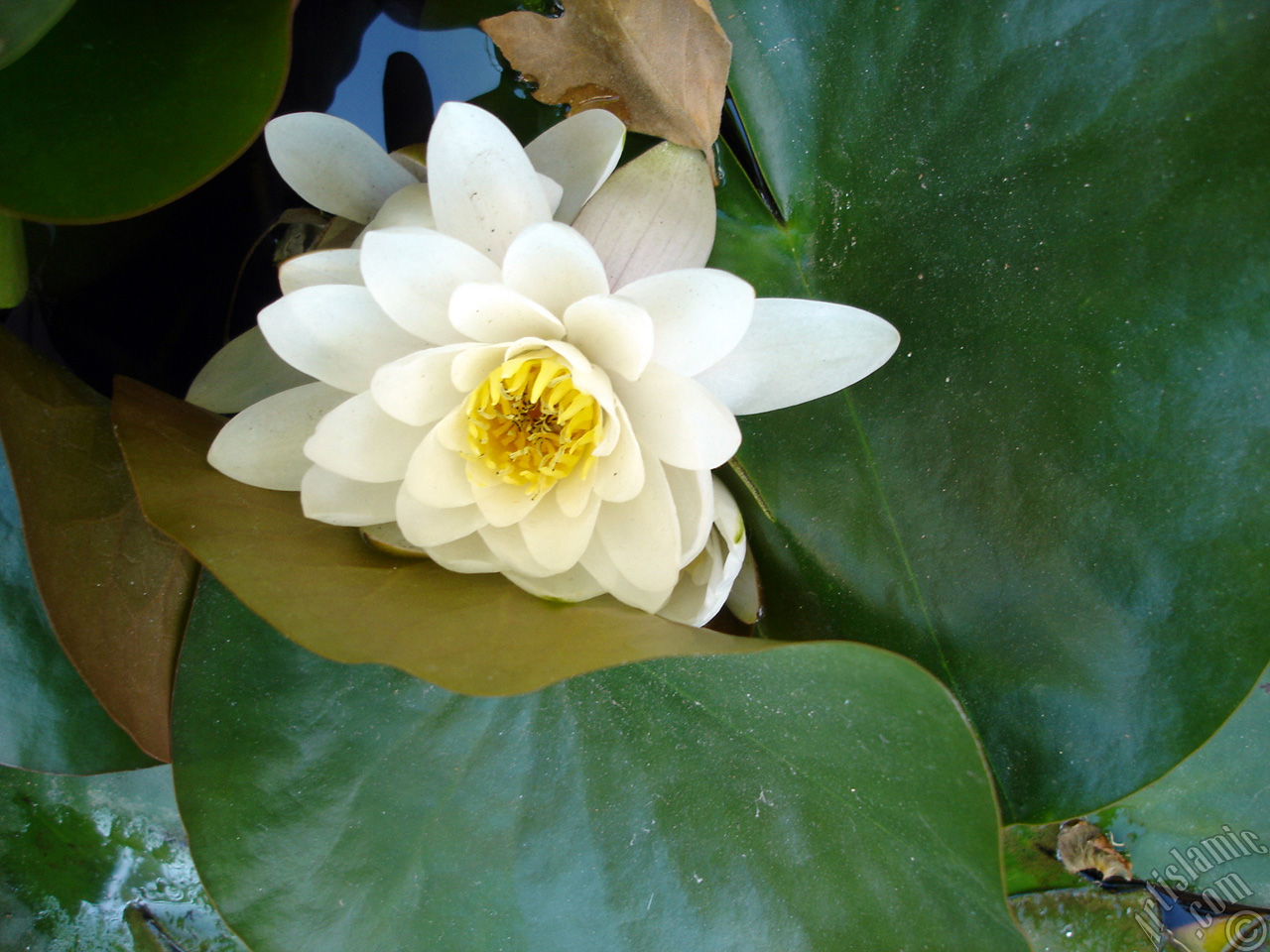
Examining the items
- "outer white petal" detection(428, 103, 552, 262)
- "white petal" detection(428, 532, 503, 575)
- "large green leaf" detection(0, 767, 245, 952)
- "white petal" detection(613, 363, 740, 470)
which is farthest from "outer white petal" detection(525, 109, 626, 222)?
"large green leaf" detection(0, 767, 245, 952)

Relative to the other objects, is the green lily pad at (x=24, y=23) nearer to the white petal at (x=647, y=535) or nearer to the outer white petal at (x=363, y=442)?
the outer white petal at (x=363, y=442)

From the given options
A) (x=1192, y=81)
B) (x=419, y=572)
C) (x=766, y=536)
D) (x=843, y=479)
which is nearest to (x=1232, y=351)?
(x=1192, y=81)

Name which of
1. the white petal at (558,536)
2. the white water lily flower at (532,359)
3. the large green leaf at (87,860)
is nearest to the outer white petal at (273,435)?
the white water lily flower at (532,359)

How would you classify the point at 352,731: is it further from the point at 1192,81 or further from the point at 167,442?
the point at 1192,81

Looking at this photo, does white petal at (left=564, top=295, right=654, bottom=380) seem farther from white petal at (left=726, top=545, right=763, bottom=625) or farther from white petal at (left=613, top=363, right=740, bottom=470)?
white petal at (left=726, top=545, right=763, bottom=625)

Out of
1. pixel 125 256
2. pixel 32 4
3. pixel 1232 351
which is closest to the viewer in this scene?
pixel 32 4

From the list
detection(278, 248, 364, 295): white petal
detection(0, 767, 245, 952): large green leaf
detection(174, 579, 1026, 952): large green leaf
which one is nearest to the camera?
detection(278, 248, 364, 295): white petal
